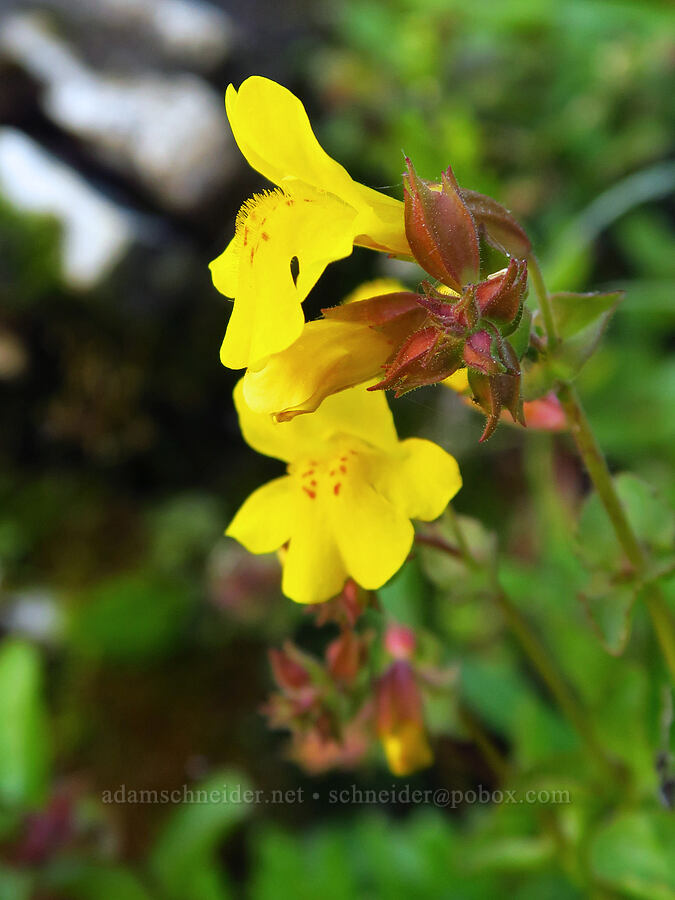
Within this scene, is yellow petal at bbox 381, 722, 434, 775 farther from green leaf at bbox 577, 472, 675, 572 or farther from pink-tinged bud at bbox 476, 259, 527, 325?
pink-tinged bud at bbox 476, 259, 527, 325

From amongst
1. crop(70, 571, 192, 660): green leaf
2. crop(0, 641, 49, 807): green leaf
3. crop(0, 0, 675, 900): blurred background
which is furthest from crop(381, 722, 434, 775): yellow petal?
crop(70, 571, 192, 660): green leaf

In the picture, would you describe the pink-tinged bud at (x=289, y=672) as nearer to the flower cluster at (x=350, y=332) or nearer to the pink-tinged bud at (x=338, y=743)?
the pink-tinged bud at (x=338, y=743)

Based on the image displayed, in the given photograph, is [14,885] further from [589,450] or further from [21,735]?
[589,450]

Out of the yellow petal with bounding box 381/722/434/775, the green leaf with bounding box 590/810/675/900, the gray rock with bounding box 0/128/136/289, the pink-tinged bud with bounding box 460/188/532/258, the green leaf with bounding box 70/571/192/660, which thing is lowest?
the green leaf with bounding box 590/810/675/900

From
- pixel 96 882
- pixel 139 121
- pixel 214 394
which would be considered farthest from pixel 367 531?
pixel 139 121

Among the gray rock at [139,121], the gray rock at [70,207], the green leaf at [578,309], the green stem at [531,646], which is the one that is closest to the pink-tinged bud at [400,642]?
the green stem at [531,646]

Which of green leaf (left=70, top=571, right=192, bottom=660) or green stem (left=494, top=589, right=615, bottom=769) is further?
green leaf (left=70, top=571, right=192, bottom=660)
